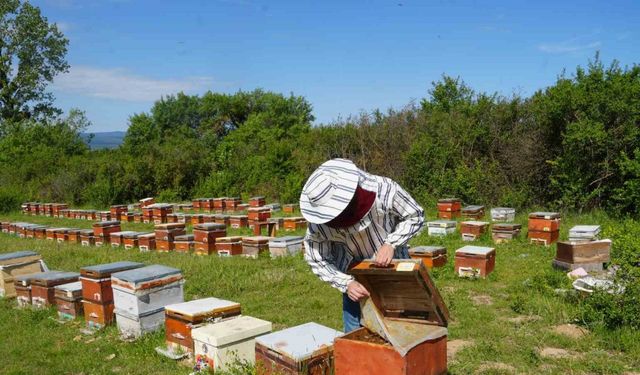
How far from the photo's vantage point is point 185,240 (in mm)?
10305

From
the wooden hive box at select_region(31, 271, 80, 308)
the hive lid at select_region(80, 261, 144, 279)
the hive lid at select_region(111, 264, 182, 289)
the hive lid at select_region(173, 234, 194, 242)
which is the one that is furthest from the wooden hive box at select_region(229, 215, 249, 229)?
the hive lid at select_region(111, 264, 182, 289)

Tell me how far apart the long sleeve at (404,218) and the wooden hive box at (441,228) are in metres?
7.58

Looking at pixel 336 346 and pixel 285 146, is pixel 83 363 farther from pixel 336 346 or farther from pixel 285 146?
pixel 285 146

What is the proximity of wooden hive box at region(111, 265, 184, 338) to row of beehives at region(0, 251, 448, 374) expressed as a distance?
0.01 meters

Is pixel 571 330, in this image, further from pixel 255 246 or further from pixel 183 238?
pixel 183 238

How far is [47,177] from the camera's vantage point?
2400cm

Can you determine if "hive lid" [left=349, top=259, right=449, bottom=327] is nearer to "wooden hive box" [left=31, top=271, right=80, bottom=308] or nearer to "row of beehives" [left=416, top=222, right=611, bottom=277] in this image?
"row of beehives" [left=416, top=222, right=611, bottom=277]

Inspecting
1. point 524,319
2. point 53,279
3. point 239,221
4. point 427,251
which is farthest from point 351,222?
point 239,221

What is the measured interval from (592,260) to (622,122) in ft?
21.1

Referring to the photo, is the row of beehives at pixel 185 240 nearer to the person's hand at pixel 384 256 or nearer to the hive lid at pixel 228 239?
the hive lid at pixel 228 239

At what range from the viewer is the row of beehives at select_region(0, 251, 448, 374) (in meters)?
2.68

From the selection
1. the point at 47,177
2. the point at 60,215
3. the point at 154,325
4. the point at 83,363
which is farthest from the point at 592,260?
the point at 47,177

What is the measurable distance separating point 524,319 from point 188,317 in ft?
11.0

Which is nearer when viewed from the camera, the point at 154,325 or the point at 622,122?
the point at 154,325
